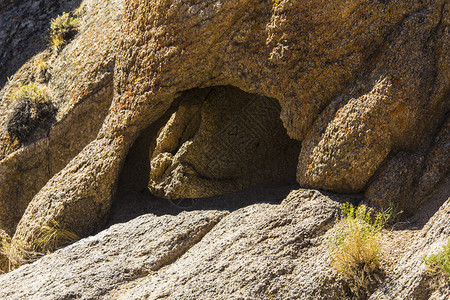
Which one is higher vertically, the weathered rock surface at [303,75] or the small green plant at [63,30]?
the small green plant at [63,30]

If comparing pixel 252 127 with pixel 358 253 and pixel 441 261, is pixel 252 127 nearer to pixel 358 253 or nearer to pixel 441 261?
pixel 358 253

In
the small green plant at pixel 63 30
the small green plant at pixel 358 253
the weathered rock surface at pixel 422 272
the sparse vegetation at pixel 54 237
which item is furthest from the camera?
the small green plant at pixel 63 30

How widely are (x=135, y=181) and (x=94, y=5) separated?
3.21 metres

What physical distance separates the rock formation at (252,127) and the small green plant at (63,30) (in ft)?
2.98

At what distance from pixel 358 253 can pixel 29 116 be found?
5.29 m

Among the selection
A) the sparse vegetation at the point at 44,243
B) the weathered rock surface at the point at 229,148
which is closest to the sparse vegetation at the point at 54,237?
the sparse vegetation at the point at 44,243

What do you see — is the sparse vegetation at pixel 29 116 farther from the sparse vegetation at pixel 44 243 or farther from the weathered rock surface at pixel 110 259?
the weathered rock surface at pixel 110 259

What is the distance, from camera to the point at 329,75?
5.28m

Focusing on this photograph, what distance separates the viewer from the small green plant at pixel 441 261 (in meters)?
3.90

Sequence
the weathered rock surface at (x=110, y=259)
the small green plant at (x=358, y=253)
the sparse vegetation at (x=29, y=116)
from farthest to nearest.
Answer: the sparse vegetation at (x=29, y=116), the weathered rock surface at (x=110, y=259), the small green plant at (x=358, y=253)

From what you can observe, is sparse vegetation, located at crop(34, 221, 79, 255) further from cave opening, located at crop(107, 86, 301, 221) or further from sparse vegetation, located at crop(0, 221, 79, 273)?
cave opening, located at crop(107, 86, 301, 221)

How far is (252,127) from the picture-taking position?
698 cm

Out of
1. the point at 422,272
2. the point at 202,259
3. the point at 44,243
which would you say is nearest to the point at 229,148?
the point at 202,259

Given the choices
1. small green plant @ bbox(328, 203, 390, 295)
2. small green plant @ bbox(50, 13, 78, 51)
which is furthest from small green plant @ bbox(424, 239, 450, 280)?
small green plant @ bbox(50, 13, 78, 51)
